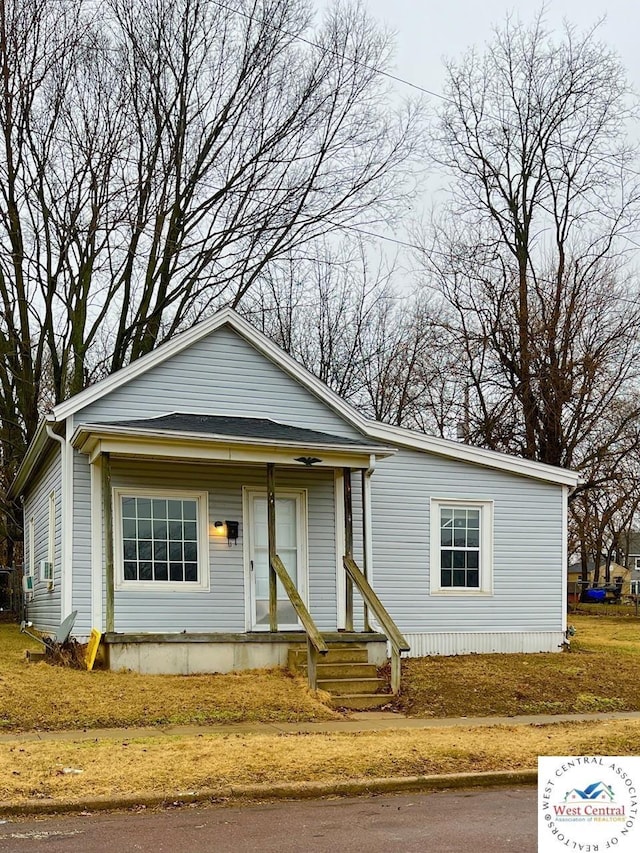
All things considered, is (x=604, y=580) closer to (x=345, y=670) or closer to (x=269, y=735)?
(x=345, y=670)

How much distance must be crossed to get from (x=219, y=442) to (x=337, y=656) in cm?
325

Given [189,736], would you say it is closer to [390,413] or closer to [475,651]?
[475,651]

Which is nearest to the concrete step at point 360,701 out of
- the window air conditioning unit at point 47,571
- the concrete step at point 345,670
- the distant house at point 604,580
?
the concrete step at point 345,670

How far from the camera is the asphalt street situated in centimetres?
638

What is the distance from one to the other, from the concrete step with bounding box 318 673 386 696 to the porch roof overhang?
314 centimetres

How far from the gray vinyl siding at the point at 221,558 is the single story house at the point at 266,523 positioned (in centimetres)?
2

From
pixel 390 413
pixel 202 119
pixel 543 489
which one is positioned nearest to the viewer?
pixel 543 489

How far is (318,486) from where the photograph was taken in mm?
15750

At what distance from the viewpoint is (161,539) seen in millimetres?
14547

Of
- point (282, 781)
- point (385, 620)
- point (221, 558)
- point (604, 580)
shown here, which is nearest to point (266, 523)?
point (221, 558)

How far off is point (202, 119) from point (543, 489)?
41.0 ft

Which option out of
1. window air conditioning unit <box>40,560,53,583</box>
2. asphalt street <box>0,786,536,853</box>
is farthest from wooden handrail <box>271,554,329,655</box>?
asphalt street <box>0,786,536,853</box>

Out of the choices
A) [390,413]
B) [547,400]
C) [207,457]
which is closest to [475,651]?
[207,457]

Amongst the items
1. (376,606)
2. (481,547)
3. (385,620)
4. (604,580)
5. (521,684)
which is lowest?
(604,580)
